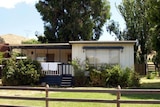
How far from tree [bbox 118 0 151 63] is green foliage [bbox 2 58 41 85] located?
23384mm

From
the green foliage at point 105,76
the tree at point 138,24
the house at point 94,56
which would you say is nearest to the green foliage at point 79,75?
the green foliage at point 105,76

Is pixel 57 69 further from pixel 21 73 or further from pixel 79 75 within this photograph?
pixel 21 73

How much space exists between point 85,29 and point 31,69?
63.0 feet

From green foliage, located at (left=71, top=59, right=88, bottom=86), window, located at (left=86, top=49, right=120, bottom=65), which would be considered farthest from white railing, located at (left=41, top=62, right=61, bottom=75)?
window, located at (left=86, top=49, right=120, bottom=65)

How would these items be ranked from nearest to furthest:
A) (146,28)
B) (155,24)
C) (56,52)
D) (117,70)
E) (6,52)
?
(117,70), (155,24), (56,52), (6,52), (146,28)

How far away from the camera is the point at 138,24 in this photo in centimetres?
4784

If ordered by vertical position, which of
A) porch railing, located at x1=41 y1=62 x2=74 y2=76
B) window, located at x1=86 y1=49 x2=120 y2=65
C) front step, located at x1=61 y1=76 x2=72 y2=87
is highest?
window, located at x1=86 y1=49 x2=120 y2=65

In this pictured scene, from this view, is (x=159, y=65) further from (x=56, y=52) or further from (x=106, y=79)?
(x=106, y=79)

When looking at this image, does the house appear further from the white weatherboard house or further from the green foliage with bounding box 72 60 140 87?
the green foliage with bounding box 72 60 140 87

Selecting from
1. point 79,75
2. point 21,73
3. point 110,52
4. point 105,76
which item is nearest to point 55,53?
point 79,75

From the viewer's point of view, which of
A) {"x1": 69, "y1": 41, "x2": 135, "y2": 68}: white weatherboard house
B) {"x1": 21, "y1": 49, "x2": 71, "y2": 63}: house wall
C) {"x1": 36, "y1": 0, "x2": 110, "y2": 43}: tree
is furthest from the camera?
{"x1": 36, "y1": 0, "x2": 110, "y2": 43}: tree

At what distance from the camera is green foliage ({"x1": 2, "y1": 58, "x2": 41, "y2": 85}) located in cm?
→ 2670

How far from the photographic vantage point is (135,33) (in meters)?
47.8

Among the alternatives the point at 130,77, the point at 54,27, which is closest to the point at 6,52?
the point at 54,27
